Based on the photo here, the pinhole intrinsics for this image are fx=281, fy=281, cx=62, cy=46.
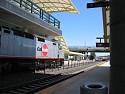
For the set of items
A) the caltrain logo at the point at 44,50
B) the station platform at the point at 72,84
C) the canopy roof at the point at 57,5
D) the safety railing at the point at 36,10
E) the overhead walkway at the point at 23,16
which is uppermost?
the canopy roof at the point at 57,5

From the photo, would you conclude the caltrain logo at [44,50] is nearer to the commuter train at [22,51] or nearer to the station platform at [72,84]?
the commuter train at [22,51]

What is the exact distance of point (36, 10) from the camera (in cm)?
3297

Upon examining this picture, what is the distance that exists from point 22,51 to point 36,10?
373 inches

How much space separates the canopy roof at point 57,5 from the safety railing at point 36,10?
11.3m

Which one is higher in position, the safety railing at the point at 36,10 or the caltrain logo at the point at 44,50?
the safety railing at the point at 36,10

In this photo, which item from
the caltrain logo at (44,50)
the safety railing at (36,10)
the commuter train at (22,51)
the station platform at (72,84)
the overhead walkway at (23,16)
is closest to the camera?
the station platform at (72,84)

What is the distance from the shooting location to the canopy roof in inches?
2120

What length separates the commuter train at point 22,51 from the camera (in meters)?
21.2
